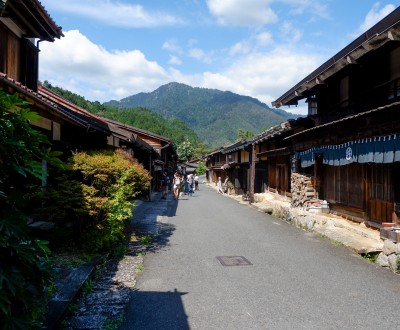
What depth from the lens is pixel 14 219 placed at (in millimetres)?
2621

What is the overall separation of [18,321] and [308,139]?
13640 mm

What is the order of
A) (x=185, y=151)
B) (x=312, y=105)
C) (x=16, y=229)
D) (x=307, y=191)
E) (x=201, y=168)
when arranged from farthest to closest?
1. (x=185, y=151)
2. (x=201, y=168)
3. (x=312, y=105)
4. (x=307, y=191)
5. (x=16, y=229)

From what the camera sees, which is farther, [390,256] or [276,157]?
[276,157]

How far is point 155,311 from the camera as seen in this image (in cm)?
519

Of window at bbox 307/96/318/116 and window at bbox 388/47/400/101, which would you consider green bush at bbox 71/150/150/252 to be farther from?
window at bbox 307/96/318/116

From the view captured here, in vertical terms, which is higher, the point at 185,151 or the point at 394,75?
the point at 185,151

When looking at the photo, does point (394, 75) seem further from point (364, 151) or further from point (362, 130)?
point (364, 151)

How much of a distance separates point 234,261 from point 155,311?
11.2 feet

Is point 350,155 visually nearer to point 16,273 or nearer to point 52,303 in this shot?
point 52,303

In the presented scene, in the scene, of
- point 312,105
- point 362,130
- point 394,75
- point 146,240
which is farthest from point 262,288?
point 312,105

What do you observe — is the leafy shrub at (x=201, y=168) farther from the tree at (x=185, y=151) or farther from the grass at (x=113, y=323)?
the grass at (x=113, y=323)

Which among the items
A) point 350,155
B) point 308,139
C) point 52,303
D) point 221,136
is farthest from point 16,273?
point 221,136

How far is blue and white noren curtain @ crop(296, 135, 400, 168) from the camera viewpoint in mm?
8722

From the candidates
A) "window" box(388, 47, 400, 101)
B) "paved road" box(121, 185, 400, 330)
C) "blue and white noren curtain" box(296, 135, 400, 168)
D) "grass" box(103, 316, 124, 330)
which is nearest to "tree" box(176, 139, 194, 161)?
"blue and white noren curtain" box(296, 135, 400, 168)
